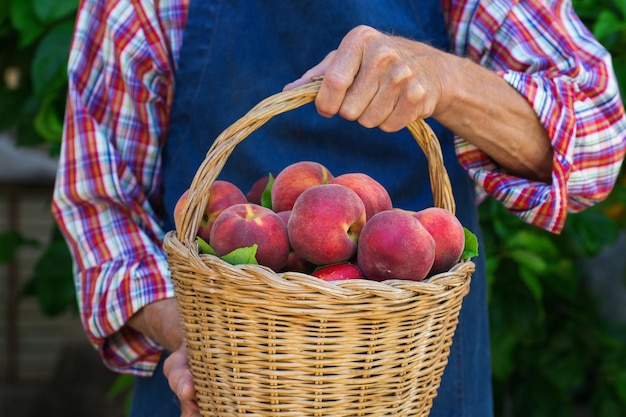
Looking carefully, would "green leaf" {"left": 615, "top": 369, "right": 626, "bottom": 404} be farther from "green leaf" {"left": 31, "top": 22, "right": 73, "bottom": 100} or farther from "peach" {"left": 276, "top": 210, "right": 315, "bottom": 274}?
"green leaf" {"left": 31, "top": 22, "right": 73, "bottom": 100}

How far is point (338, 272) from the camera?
918mm

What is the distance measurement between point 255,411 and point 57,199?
0.63 meters

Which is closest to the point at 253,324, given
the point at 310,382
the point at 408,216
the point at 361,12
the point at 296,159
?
the point at 310,382

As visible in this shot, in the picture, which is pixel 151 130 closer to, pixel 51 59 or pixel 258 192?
pixel 258 192

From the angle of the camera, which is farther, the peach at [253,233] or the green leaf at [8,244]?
A: the green leaf at [8,244]

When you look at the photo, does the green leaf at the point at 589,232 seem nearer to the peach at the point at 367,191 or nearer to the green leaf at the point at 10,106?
the peach at the point at 367,191

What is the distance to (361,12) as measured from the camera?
1287 mm

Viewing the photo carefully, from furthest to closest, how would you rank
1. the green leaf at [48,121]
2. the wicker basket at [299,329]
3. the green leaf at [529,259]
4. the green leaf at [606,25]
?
the green leaf at [48,121], the green leaf at [529,259], the green leaf at [606,25], the wicker basket at [299,329]

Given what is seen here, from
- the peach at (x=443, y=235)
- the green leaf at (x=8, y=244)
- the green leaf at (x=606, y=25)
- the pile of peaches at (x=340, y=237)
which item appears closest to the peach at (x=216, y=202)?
the pile of peaches at (x=340, y=237)

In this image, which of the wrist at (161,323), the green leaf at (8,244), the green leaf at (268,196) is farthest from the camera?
the green leaf at (8,244)

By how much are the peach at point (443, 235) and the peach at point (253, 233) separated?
170 millimetres

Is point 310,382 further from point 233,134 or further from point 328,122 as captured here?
point 328,122

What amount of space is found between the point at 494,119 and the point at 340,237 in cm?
40

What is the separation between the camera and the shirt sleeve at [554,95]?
123cm
